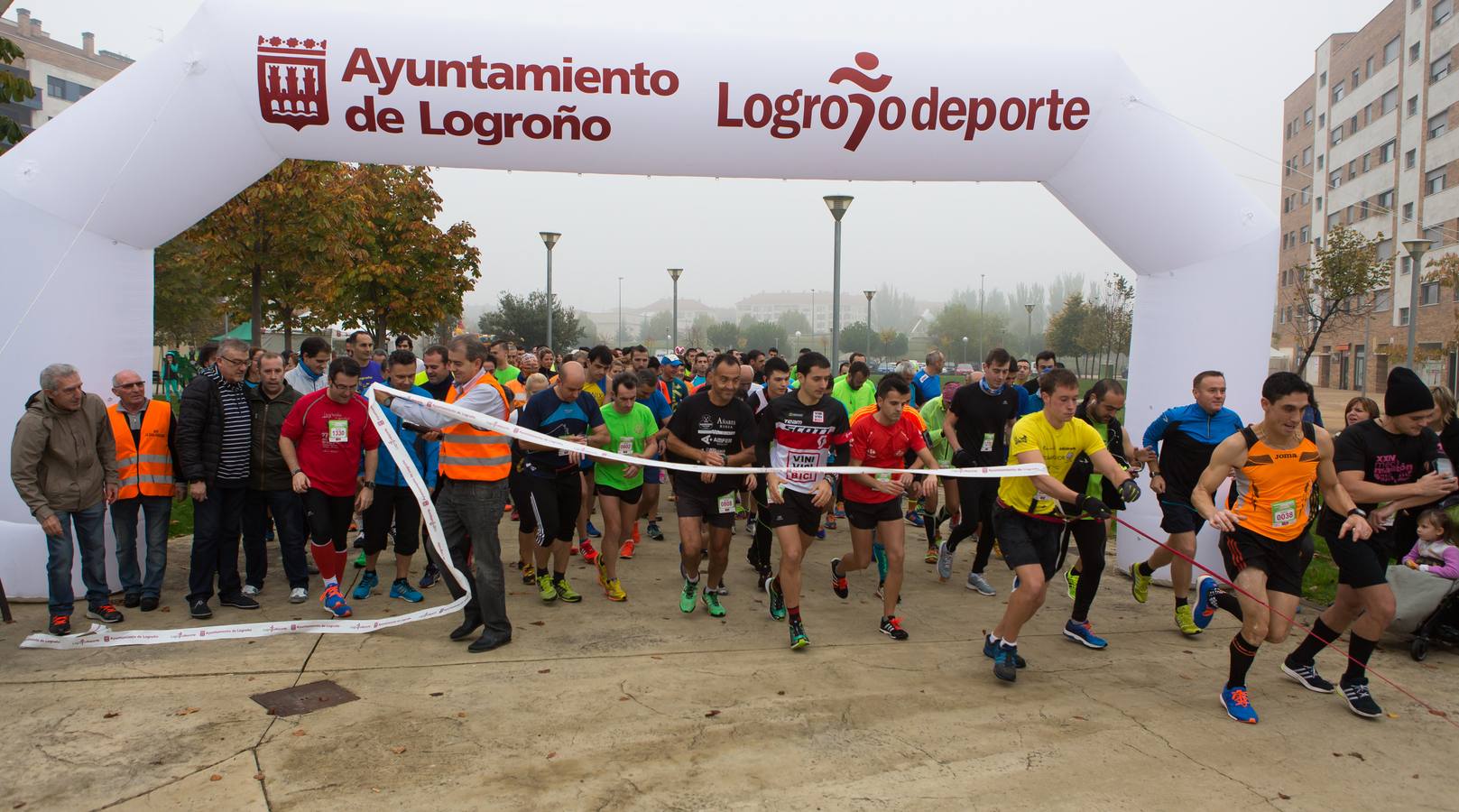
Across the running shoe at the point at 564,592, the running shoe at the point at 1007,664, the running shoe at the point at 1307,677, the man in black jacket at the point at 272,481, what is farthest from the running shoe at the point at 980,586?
the man in black jacket at the point at 272,481

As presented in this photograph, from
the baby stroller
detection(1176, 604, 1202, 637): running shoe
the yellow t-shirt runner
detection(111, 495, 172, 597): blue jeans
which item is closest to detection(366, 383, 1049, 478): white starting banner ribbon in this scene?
the yellow t-shirt runner

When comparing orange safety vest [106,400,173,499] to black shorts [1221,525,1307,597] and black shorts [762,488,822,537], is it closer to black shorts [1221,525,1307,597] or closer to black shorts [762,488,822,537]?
black shorts [762,488,822,537]

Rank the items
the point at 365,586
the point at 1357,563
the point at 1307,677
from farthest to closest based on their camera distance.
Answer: the point at 365,586 < the point at 1307,677 < the point at 1357,563

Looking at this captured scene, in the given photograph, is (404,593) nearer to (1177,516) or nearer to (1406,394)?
(1177,516)

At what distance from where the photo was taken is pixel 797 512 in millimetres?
6020

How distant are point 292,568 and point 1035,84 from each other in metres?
6.60

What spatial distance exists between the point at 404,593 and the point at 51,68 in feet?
234

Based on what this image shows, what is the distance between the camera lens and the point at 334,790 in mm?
3836

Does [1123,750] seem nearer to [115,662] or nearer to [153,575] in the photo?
[115,662]

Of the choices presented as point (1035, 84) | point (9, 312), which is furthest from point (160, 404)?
point (1035, 84)

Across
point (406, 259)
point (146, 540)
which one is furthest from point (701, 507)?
point (406, 259)

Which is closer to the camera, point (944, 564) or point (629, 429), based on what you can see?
point (629, 429)

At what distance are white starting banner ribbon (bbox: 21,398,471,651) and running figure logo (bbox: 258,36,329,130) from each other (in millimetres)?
2514

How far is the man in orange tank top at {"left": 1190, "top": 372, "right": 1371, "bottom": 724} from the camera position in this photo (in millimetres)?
4777
